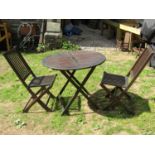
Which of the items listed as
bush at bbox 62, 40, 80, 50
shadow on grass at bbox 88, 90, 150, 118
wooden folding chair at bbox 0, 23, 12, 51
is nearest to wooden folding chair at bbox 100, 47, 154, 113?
shadow on grass at bbox 88, 90, 150, 118

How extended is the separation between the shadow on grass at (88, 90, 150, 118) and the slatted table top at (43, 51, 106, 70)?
0.85 m

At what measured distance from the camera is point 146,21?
9250 mm

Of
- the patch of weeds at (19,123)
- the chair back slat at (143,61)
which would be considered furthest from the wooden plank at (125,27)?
the patch of weeds at (19,123)

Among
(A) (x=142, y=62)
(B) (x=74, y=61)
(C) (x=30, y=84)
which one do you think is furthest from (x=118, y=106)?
(C) (x=30, y=84)

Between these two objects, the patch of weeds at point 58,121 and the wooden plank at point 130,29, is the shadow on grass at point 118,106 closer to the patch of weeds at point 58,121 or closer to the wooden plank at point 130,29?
the patch of weeds at point 58,121

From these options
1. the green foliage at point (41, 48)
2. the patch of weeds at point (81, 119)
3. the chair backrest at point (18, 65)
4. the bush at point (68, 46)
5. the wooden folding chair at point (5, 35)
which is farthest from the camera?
the wooden folding chair at point (5, 35)

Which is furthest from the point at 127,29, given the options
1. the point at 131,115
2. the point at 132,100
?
the point at 131,115

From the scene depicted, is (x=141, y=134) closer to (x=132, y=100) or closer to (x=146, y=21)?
(x=132, y=100)

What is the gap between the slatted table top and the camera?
5.53 m

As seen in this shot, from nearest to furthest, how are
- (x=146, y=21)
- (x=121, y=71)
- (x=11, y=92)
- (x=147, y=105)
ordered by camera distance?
1. (x=147, y=105)
2. (x=11, y=92)
3. (x=121, y=71)
4. (x=146, y=21)

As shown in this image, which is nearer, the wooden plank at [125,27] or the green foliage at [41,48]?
the wooden plank at [125,27]

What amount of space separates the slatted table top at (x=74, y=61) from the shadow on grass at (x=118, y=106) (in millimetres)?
852

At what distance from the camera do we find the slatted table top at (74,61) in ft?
18.1
